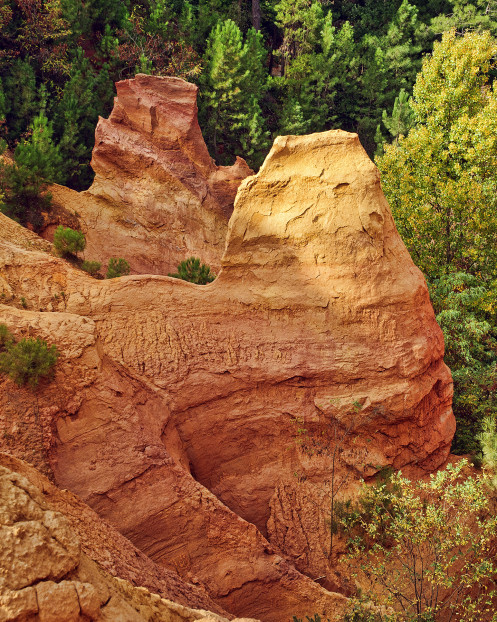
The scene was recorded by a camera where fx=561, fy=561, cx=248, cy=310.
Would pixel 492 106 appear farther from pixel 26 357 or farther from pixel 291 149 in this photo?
pixel 26 357

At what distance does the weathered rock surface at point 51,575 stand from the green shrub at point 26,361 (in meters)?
2.17

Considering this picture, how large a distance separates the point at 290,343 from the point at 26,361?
4798 mm

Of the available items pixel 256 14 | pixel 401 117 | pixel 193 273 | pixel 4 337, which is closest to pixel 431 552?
pixel 4 337

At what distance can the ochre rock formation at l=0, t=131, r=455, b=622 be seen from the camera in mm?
10148

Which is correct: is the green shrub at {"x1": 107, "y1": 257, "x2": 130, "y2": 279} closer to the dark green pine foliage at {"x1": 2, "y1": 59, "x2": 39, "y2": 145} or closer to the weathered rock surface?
the weathered rock surface

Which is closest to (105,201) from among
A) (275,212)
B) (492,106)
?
(275,212)

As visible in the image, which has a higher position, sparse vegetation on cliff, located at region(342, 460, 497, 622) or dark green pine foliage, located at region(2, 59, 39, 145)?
dark green pine foliage, located at region(2, 59, 39, 145)

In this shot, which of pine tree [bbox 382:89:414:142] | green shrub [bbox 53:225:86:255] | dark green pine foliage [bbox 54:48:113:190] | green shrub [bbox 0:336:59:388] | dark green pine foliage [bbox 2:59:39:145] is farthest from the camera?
pine tree [bbox 382:89:414:142]

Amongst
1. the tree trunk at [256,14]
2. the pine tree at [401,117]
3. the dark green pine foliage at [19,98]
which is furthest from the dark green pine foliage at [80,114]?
the pine tree at [401,117]

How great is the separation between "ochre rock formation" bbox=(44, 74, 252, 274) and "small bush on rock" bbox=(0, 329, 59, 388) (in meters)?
11.0

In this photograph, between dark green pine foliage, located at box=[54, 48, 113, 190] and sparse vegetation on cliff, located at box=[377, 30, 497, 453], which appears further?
dark green pine foliage, located at box=[54, 48, 113, 190]

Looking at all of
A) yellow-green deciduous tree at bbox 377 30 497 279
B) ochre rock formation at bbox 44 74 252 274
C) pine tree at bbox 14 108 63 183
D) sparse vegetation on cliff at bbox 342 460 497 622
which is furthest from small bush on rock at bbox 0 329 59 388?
yellow-green deciduous tree at bbox 377 30 497 279

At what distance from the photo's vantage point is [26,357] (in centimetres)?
807

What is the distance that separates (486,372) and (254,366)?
21.3 feet
